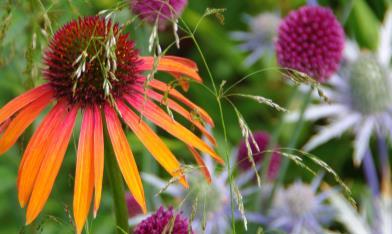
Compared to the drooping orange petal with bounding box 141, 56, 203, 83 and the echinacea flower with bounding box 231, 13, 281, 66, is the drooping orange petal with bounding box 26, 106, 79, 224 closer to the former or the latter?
the drooping orange petal with bounding box 141, 56, 203, 83

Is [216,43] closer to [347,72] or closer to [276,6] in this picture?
[276,6]

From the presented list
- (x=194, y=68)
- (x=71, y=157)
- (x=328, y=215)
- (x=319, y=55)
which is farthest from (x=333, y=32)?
(x=71, y=157)

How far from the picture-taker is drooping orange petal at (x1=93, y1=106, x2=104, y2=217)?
684 mm

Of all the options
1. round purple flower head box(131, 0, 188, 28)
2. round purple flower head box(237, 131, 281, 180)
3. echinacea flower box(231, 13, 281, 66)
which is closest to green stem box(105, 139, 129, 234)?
round purple flower head box(131, 0, 188, 28)

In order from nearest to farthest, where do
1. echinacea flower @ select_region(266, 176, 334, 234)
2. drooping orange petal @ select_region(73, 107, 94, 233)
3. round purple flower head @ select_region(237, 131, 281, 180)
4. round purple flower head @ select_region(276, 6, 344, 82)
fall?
drooping orange petal @ select_region(73, 107, 94, 233) < round purple flower head @ select_region(276, 6, 344, 82) < echinacea flower @ select_region(266, 176, 334, 234) < round purple flower head @ select_region(237, 131, 281, 180)

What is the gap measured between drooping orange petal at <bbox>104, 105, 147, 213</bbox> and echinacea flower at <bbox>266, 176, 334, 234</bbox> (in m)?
0.59

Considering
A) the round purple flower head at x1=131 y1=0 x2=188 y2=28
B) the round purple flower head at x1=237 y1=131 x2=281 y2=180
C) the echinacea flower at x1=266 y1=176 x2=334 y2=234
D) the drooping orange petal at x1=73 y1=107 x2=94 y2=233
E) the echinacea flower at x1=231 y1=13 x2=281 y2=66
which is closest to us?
the drooping orange petal at x1=73 y1=107 x2=94 y2=233

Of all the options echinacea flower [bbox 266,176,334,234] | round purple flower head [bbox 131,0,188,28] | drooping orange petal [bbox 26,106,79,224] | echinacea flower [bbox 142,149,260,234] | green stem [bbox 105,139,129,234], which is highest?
round purple flower head [bbox 131,0,188,28]

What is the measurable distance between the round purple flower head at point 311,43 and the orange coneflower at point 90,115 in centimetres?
36

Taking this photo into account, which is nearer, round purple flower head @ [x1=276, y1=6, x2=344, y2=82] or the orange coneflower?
the orange coneflower

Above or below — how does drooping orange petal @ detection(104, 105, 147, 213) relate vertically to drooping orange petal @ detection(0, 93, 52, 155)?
below

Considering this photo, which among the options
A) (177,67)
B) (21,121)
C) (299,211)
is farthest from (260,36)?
(21,121)

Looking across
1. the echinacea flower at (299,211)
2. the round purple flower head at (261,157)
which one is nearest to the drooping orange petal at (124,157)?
the echinacea flower at (299,211)

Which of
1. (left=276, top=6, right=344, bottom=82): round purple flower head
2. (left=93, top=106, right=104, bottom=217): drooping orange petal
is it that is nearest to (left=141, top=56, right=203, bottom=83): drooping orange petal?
(left=93, top=106, right=104, bottom=217): drooping orange petal
